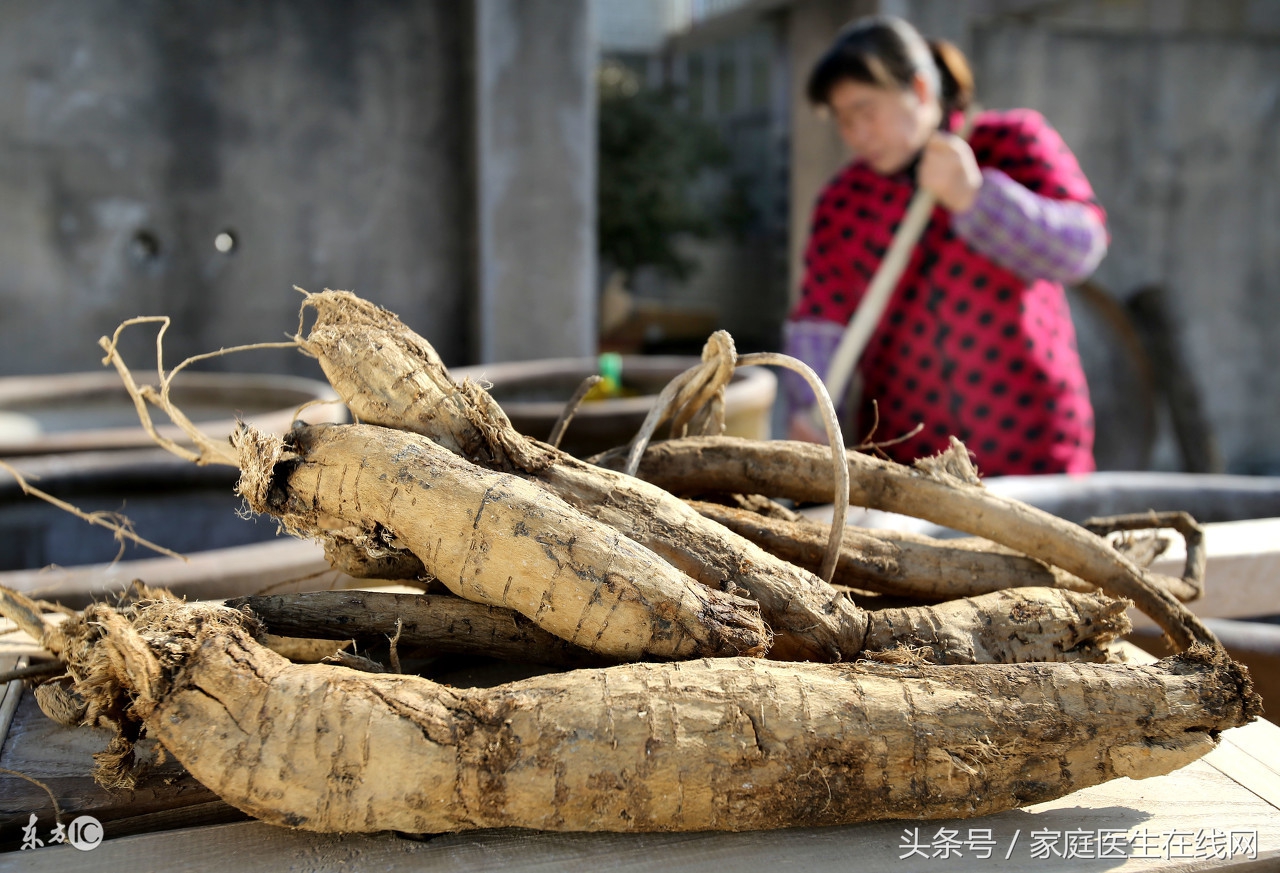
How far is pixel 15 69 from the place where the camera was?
15.6ft

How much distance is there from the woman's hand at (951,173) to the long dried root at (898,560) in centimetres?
121

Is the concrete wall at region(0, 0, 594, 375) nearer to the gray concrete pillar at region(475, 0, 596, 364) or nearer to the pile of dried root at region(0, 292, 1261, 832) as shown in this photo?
the gray concrete pillar at region(475, 0, 596, 364)

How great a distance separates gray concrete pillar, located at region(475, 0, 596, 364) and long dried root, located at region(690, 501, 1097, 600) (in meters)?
4.01

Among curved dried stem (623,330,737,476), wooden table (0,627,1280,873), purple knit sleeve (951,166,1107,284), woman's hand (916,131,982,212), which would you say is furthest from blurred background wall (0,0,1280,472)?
wooden table (0,627,1280,873)

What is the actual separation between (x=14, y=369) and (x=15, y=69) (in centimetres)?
145

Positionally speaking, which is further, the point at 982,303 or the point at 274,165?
the point at 274,165

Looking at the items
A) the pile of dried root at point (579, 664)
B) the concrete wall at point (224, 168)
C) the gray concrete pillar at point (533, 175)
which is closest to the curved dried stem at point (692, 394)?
the pile of dried root at point (579, 664)

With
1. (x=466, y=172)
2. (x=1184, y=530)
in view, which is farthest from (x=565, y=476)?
(x=466, y=172)

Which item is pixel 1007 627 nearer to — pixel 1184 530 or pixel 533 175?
pixel 1184 530

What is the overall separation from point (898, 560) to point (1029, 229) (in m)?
1.30

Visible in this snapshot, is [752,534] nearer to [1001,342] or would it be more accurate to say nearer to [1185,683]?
[1185,683]

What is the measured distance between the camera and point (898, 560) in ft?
4.26

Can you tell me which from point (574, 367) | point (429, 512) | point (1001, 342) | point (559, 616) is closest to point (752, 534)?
point (559, 616)

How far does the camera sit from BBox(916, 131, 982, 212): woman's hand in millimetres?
2270
